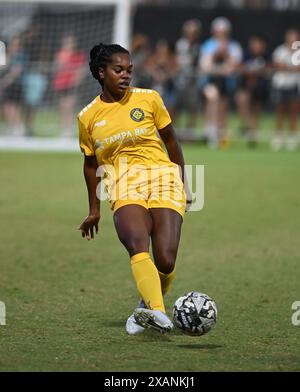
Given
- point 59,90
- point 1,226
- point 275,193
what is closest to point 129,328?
point 1,226

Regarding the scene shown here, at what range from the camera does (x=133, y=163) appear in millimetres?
7312

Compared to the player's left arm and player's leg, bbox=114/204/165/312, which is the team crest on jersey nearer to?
the player's left arm

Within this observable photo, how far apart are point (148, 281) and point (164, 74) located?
15.2 m

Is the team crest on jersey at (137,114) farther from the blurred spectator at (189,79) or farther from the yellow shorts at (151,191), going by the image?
the blurred spectator at (189,79)

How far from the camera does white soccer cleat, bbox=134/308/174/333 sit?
21.7 feet

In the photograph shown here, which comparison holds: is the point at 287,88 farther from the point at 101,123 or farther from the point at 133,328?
the point at 133,328

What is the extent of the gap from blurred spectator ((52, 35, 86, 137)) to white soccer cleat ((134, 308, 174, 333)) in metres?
14.4

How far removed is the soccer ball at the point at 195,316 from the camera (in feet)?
22.2

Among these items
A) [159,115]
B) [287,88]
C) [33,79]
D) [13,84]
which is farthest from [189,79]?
[159,115]

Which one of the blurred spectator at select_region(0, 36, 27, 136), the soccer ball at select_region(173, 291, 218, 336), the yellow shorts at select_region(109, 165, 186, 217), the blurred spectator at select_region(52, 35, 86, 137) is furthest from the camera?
the blurred spectator at select_region(52, 35, 86, 137)

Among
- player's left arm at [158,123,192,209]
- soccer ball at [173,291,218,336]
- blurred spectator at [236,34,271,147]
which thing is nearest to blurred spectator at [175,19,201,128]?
blurred spectator at [236,34,271,147]

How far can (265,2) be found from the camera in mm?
30219

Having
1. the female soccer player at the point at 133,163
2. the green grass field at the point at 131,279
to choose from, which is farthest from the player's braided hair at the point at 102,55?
the green grass field at the point at 131,279
